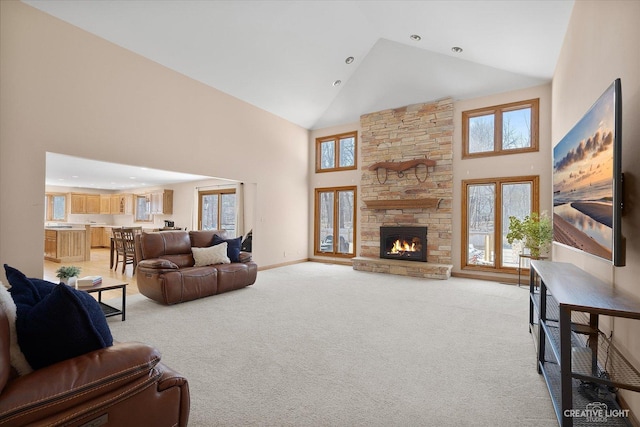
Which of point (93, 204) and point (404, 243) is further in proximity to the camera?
point (93, 204)

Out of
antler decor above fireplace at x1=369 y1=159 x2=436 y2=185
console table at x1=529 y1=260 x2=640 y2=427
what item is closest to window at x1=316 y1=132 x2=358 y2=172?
antler decor above fireplace at x1=369 y1=159 x2=436 y2=185

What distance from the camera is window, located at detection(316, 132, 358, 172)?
801 centimetres

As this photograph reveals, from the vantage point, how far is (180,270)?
440 centimetres

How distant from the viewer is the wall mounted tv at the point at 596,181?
70.9 inches

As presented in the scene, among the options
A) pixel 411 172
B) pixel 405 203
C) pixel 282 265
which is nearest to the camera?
pixel 405 203

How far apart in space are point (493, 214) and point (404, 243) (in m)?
1.83

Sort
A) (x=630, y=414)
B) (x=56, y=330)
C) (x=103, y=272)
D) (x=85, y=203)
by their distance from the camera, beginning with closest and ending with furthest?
(x=56, y=330) → (x=630, y=414) → (x=103, y=272) → (x=85, y=203)

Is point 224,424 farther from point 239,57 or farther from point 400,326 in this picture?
point 239,57

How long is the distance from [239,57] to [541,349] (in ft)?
18.2

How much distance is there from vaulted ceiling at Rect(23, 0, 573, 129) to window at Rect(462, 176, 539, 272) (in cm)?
182

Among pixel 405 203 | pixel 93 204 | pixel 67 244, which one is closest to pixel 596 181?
pixel 405 203

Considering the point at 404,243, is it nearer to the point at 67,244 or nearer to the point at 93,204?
the point at 67,244

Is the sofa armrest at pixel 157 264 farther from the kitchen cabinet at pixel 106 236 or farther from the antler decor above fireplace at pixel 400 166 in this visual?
the kitchen cabinet at pixel 106 236

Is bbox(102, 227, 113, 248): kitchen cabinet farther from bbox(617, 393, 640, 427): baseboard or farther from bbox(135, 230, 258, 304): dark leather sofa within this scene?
bbox(617, 393, 640, 427): baseboard
